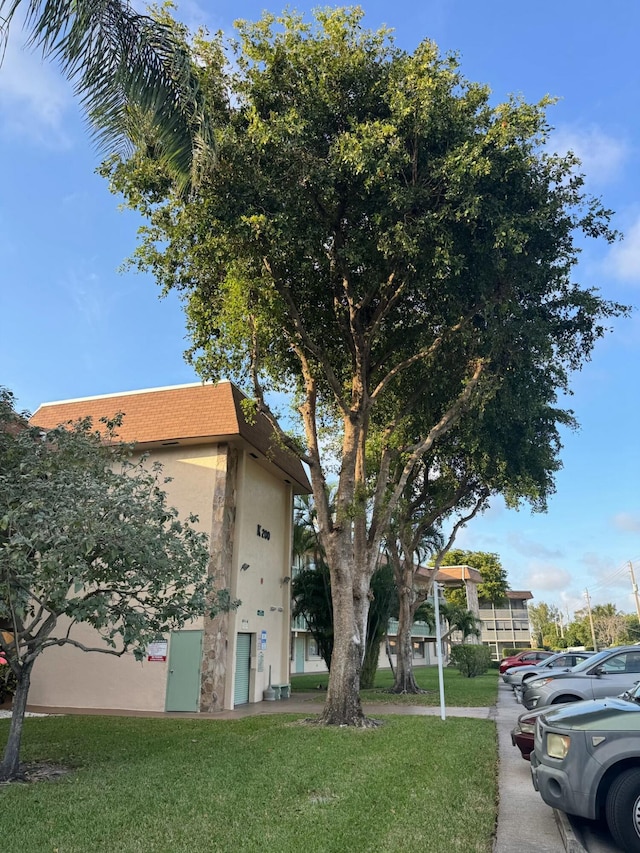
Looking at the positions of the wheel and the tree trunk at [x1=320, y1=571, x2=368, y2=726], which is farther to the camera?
the tree trunk at [x1=320, y1=571, x2=368, y2=726]

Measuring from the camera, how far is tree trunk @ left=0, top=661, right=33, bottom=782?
813cm

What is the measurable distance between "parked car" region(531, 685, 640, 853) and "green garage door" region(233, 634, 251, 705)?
14149 millimetres

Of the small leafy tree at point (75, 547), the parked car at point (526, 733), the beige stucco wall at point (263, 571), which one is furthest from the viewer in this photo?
the beige stucco wall at point (263, 571)

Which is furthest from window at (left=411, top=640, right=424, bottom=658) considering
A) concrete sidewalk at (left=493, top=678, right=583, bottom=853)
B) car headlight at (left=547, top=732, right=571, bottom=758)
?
car headlight at (left=547, top=732, right=571, bottom=758)

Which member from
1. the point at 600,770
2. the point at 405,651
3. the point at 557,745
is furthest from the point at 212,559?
the point at 600,770

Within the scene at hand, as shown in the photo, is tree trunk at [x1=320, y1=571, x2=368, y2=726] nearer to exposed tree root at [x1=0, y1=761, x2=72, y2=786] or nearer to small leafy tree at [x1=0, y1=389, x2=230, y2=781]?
small leafy tree at [x1=0, y1=389, x2=230, y2=781]

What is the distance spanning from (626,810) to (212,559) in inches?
541

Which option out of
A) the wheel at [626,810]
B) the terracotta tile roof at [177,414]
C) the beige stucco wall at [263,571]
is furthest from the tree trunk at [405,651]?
the wheel at [626,810]

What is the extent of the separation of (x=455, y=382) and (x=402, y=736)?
27.7 feet

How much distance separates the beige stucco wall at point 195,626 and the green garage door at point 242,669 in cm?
21

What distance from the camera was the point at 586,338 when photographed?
1488cm

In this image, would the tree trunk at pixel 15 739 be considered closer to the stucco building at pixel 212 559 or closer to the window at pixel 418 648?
the stucco building at pixel 212 559

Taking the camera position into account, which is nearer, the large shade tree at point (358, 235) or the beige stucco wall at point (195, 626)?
the large shade tree at point (358, 235)

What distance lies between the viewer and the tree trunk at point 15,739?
26.7 ft
